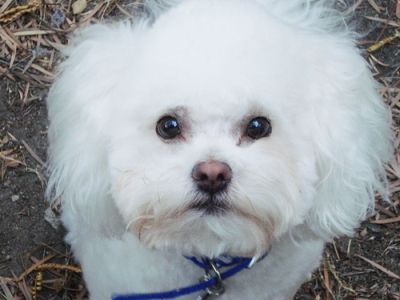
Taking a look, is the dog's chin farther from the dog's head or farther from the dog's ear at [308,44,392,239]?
the dog's ear at [308,44,392,239]

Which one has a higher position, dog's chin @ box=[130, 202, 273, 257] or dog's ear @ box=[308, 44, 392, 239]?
dog's ear @ box=[308, 44, 392, 239]

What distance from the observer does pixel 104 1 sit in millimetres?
3074

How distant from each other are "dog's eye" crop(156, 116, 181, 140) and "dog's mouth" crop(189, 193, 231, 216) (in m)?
0.15

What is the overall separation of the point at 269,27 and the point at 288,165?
0.29 meters

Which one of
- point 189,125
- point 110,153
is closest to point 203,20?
point 189,125

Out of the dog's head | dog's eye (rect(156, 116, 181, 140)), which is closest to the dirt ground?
the dog's head

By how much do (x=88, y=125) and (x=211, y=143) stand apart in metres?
0.29

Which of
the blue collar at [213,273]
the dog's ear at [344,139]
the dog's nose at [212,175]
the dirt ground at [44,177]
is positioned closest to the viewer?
the dog's nose at [212,175]

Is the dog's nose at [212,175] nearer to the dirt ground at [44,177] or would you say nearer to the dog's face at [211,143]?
the dog's face at [211,143]

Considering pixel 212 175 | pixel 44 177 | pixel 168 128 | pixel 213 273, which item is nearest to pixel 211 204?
pixel 212 175

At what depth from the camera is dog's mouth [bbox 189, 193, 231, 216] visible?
1711 millimetres

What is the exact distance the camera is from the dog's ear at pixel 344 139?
1.87 metres

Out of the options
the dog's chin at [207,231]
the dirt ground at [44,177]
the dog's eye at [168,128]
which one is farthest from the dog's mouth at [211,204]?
the dirt ground at [44,177]

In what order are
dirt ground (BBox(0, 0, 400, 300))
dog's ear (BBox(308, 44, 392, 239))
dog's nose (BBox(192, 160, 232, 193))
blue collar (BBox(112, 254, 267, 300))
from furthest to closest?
dirt ground (BBox(0, 0, 400, 300))
blue collar (BBox(112, 254, 267, 300))
dog's ear (BBox(308, 44, 392, 239))
dog's nose (BBox(192, 160, 232, 193))
